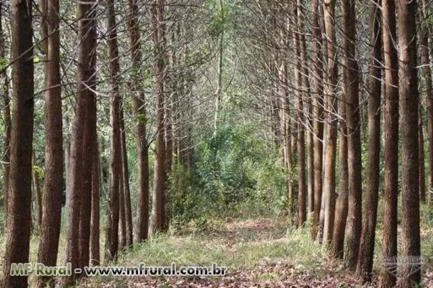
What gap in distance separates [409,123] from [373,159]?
196 cm

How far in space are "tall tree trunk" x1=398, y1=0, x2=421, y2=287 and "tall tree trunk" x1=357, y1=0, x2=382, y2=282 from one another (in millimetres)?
1612

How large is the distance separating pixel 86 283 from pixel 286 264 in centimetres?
353

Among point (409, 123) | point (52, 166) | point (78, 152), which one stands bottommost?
point (52, 166)

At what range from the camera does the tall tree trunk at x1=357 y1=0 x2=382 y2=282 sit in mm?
7945

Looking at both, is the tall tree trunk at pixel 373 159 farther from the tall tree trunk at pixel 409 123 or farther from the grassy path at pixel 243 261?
the tall tree trunk at pixel 409 123

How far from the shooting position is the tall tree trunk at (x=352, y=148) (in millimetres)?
8820

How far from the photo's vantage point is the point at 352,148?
8.87m

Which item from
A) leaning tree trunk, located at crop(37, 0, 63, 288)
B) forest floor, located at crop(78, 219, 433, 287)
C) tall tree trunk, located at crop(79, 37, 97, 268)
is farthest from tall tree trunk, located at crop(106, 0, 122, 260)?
leaning tree trunk, located at crop(37, 0, 63, 288)

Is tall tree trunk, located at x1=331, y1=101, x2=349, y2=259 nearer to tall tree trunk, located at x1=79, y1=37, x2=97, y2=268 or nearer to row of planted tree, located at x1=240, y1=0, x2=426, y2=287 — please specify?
row of planted tree, located at x1=240, y1=0, x2=426, y2=287

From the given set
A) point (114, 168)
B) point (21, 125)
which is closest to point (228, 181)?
point (114, 168)

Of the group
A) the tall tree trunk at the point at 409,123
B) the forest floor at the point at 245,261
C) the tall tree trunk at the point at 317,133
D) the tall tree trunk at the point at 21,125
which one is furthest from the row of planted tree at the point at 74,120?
the tall tree trunk at the point at 317,133

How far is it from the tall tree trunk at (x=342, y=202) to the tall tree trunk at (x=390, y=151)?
1.95 metres

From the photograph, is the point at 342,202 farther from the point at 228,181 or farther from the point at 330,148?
the point at 228,181

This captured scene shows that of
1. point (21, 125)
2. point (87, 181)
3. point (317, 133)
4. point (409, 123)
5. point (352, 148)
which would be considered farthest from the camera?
point (317, 133)
